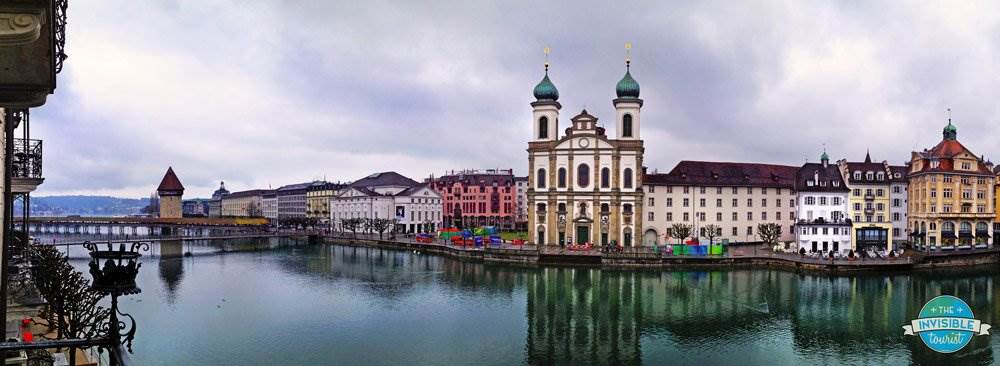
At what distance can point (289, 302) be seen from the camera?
3419 centimetres

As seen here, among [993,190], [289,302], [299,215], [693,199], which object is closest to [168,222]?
[299,215]

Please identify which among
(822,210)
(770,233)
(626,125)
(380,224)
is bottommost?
(380,224)

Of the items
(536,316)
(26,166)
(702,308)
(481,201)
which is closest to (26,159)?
(26,166)

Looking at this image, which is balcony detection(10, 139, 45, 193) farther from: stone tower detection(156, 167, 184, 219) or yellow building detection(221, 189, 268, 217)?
yellow building detection(221, 189, 268, 217)

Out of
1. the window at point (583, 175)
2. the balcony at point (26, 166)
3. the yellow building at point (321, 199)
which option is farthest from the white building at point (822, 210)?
the yellow building at point (321, 199)

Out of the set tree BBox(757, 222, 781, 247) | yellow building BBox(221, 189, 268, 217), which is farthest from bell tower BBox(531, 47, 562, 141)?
yellow building BBox(221, 189, 268, 217)

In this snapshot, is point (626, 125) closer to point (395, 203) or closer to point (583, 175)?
point (583, 175)

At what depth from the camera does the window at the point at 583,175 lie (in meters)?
57.0

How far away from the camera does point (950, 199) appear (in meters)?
53.9

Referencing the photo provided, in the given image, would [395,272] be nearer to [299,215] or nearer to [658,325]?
[658,325]

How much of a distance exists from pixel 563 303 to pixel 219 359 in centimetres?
1772

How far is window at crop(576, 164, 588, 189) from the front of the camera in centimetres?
5700

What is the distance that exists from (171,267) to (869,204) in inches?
2335

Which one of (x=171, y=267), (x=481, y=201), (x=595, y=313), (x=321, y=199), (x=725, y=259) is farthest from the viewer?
(x=321, y=199)
